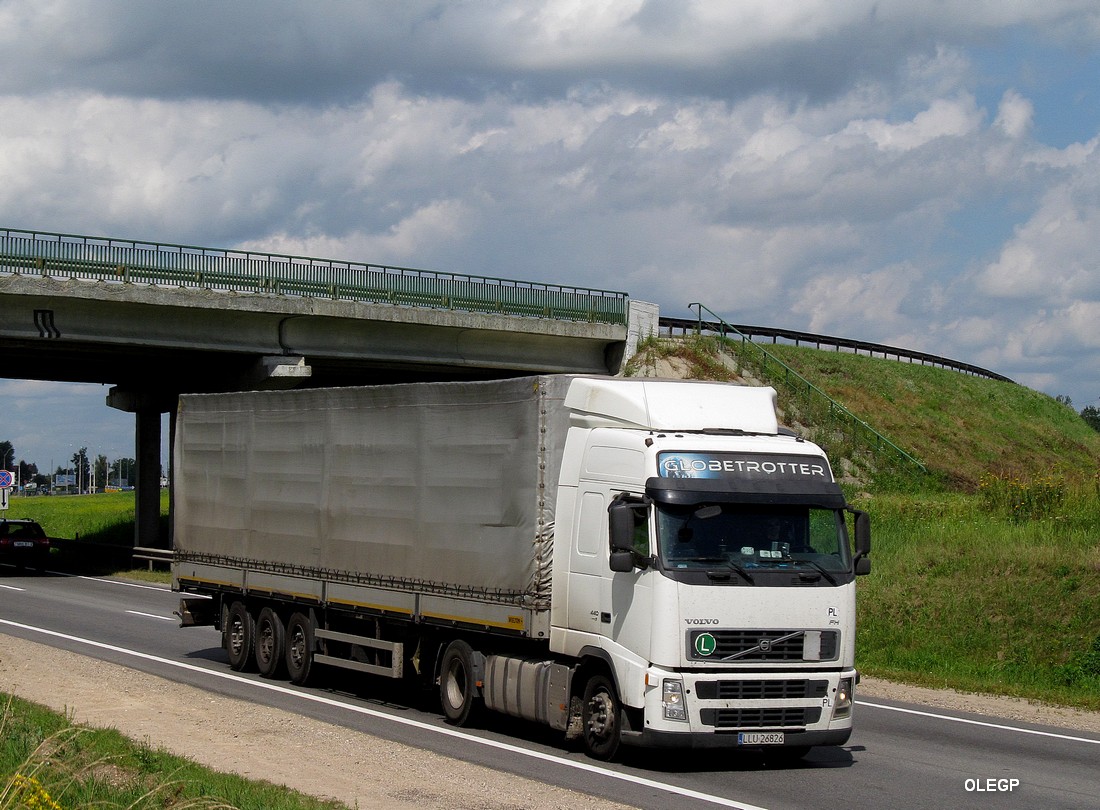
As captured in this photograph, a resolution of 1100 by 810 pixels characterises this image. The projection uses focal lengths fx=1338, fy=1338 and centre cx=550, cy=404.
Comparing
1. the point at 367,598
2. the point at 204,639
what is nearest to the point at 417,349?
the point at 204,639

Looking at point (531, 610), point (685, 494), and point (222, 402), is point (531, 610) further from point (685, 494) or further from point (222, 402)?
point (222, 402)

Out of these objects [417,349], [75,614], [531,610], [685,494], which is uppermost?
[417,349]

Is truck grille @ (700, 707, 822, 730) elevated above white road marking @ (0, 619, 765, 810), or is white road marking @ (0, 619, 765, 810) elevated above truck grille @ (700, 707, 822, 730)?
truck grille @ (700, 707, 822, 730)

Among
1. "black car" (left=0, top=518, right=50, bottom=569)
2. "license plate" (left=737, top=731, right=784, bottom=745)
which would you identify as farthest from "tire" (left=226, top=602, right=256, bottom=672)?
"black car" (left=0, top=518, right=50, bottom=569)

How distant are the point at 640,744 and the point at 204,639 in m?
12.6

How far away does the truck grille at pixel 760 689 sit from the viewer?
11195 mm

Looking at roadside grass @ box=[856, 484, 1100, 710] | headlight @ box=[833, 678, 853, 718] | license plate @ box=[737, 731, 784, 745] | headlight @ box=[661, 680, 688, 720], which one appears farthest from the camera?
roadside grass @ box=[856, 484, 1100, 710]

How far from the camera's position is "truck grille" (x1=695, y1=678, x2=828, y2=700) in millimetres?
11195

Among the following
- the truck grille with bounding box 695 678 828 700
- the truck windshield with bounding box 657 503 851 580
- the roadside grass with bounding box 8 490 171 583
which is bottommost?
the roadside grass with bounding box 8 490 171 583

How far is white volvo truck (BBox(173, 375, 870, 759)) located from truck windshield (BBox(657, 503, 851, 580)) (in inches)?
0.7

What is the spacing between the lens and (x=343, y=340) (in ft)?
129

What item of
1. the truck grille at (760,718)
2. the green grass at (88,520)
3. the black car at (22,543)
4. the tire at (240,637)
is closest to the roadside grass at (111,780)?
the truck grille at (760,718)

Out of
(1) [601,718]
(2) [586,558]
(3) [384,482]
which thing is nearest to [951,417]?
(3) [384,482]

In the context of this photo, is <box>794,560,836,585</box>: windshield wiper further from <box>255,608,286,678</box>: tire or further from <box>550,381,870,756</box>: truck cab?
<box>255,608,286,678</box>: tire
